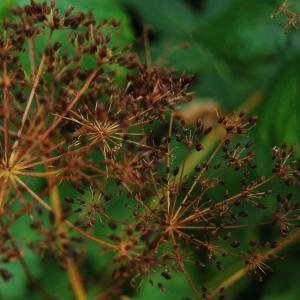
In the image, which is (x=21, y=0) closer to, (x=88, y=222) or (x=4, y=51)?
(x=4, y=51)

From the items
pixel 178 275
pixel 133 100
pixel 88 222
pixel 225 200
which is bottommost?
pixel 178 275

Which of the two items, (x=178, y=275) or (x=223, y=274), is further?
(x=178, y=275)

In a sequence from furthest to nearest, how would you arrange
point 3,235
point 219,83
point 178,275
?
point 219,83
point 178,275
point 3,235

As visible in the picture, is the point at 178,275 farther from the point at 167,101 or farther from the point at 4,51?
the point at 4,51

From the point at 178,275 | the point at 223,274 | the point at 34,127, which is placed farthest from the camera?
the point at 178,275

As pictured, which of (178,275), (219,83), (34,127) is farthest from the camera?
(219,83)

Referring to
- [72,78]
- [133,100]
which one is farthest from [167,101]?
[72,78]

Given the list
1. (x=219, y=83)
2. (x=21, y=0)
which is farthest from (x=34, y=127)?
(x=219, y=83)

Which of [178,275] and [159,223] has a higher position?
[159,223]

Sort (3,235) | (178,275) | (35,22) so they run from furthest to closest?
(178,275) < (35,22) < (3,235)
